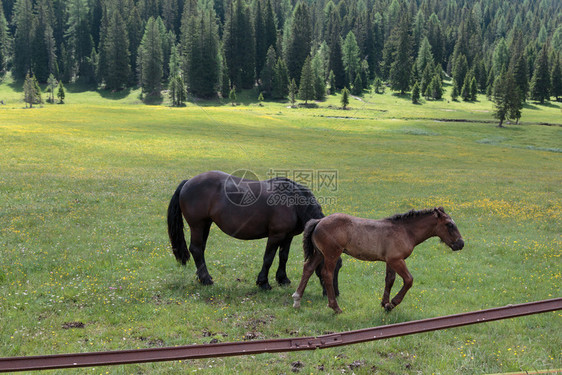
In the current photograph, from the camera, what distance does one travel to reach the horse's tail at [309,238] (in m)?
8.89

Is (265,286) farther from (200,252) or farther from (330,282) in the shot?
(330,282)

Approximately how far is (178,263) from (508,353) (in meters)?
8.48

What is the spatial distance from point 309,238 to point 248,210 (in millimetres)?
2083

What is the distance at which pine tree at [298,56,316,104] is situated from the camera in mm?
106500

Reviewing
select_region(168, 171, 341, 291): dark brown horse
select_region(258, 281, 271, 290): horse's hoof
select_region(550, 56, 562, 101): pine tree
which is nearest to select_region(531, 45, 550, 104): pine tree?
select_region(550, 56, 562, 101): pine tree

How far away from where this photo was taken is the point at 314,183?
28984mm

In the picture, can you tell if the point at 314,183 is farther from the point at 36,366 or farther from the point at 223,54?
the point at 223,54

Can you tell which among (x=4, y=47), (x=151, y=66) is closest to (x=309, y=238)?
(x=151, y=66)

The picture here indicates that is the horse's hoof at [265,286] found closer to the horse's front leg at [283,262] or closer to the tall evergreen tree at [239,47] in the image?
the horse's front leg at [283,262]

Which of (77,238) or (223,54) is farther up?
(223,54)

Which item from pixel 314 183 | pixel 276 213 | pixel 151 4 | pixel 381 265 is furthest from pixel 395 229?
pixel 151 4

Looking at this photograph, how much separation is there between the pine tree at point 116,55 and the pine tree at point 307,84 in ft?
194

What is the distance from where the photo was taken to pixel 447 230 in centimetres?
853

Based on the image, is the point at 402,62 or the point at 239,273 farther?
the point at 402,62
